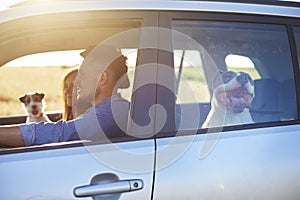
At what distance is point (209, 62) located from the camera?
2668 millimetres

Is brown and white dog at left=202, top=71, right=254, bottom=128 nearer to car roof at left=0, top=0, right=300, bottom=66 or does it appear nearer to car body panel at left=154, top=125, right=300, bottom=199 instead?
car body panel at left=154, top=125, right=300, bottom=199

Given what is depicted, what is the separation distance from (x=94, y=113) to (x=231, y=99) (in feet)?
2.14

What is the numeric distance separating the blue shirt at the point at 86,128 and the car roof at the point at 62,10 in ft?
1.30

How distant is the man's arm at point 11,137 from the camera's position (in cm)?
249

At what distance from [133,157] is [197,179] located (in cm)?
29

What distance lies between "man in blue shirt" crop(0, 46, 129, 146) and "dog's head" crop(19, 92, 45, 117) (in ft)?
3.41

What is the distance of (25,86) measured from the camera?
44.7 ft

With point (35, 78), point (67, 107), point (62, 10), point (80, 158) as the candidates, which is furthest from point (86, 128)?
point (35, 78)

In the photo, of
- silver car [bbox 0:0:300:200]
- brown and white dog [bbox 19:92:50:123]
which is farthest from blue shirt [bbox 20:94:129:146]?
brown and white dog [bbox 19:92:50:123]

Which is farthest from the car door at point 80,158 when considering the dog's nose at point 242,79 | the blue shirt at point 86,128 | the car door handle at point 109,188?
the dog's nose at point 242,79

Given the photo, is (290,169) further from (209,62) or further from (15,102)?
(15,102)

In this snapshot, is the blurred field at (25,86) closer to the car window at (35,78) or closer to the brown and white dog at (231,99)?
the car window at (35,78)

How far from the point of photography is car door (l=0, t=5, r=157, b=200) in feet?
7.14

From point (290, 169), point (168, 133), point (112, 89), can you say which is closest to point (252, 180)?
point (290, 169)
